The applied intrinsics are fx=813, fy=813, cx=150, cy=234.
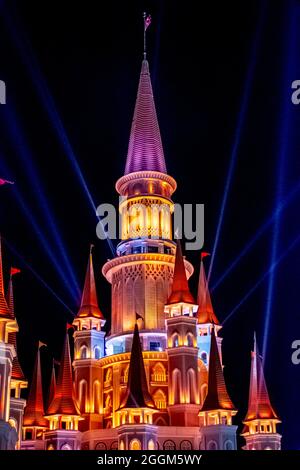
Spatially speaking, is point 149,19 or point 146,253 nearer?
point 146,253

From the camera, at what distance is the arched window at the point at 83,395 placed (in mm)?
62931

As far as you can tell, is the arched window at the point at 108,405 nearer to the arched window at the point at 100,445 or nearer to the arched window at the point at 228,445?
the arched window at the point at 100,445

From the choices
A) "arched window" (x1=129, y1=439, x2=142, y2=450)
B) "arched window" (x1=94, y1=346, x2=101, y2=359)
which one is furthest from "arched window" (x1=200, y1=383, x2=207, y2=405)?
"arched window" (x1=129, y1=439, x2=142, y2=450)

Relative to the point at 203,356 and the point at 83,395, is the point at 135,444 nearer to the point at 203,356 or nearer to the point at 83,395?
the point at 83,395

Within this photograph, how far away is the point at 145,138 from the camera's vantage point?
7381 centimetres

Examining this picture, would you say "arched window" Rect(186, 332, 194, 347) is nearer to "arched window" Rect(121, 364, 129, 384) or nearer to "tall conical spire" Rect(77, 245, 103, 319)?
"arched window" Rect(121, 364, 129, 384)

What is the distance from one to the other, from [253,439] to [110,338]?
14.0m

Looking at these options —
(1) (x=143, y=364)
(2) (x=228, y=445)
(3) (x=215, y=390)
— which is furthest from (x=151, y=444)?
(3) (x=215, y=390)

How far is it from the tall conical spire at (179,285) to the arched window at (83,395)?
937cm

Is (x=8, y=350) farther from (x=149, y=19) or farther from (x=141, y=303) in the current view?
(x=149, y=19)

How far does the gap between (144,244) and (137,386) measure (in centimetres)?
1563

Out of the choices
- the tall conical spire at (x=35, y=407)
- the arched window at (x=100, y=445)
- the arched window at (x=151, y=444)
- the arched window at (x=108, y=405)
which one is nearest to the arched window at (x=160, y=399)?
the arched window at (x=108, y=405)
